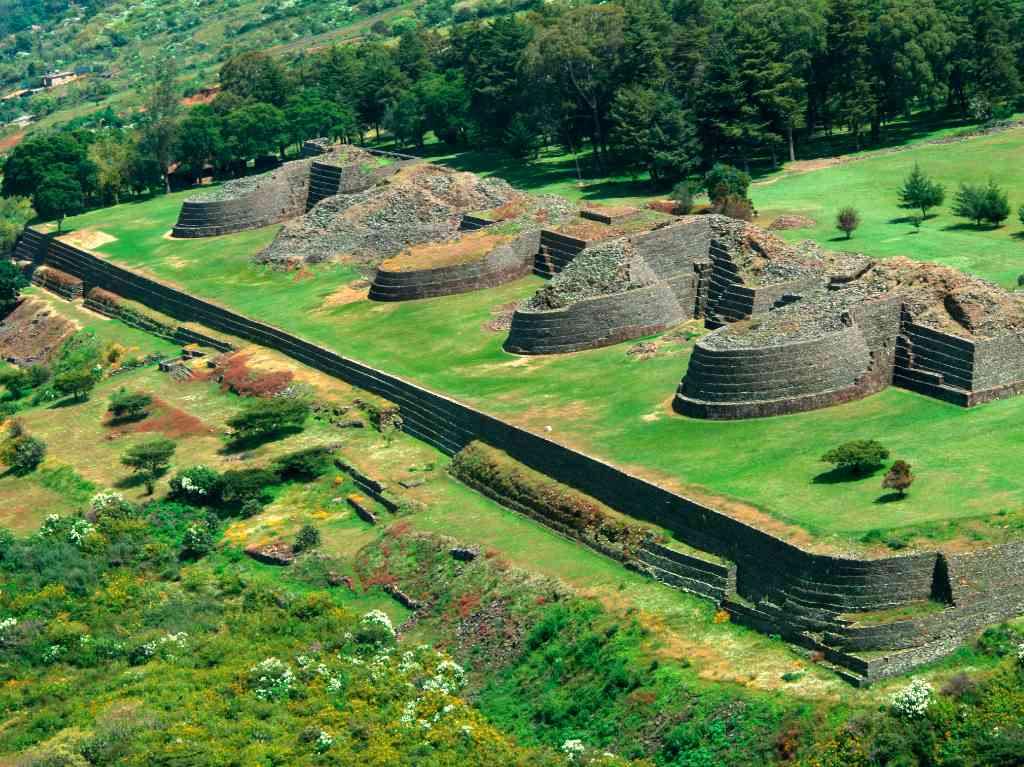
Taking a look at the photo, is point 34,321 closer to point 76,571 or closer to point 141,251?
point 141,251

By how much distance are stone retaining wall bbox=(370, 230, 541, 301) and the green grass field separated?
3.19ft

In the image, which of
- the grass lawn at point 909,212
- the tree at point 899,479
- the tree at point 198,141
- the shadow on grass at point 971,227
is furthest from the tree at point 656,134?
the tree at point 899,479

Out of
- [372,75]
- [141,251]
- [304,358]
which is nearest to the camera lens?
[304,358]

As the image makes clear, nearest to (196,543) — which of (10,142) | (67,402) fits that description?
(67,402)

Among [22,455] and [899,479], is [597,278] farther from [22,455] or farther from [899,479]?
[22,455]

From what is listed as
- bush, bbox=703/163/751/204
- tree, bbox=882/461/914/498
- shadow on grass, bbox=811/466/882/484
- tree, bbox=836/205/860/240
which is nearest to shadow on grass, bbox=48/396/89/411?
bush, bbox=703/163/751/204

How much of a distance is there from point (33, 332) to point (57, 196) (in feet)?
68.6

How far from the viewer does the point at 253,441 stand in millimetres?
85812

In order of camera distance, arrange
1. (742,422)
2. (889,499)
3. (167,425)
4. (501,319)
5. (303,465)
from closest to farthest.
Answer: (889,499), (742,422), (303,465), (167,425), (501,319)

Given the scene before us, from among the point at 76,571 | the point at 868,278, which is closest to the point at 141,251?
the point at 76,571

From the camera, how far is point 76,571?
72812 mm

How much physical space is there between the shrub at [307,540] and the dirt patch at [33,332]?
39958 millimetres

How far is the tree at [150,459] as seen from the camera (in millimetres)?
83062

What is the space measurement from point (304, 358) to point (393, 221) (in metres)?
19.5
